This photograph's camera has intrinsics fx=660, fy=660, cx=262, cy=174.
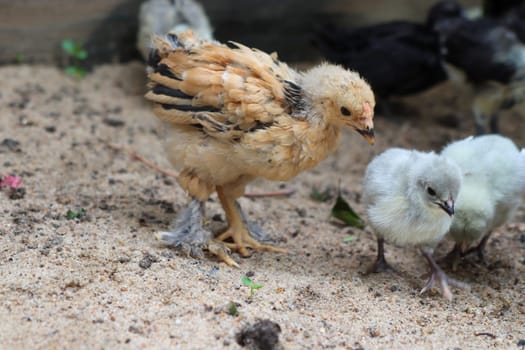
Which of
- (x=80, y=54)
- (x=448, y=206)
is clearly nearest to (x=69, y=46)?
(x=80, y=54)

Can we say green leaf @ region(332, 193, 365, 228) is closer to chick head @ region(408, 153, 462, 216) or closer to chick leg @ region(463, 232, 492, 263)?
chick leg @ region(463, 232, 492, 263)

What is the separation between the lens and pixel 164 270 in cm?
338

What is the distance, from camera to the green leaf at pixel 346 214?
4.58m

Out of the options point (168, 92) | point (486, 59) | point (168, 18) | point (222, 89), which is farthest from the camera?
point (168, 18)

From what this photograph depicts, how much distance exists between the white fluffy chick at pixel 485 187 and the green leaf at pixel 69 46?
3.80 metres

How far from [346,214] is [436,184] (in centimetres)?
130

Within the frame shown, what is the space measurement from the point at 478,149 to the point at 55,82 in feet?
12.7

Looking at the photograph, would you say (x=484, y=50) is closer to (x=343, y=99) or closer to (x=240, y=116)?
(x=343, y=99)

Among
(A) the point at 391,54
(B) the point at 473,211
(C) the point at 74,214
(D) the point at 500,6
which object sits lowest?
(C) the point at 74,214

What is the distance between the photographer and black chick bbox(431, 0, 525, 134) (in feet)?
19.4

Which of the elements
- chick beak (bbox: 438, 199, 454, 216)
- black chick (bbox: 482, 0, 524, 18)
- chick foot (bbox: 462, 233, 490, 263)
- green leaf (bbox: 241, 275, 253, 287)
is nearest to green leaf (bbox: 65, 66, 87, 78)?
green leaf (bbox: 241, 275, 253, 287)

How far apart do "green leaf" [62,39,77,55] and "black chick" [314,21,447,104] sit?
2.44 meters

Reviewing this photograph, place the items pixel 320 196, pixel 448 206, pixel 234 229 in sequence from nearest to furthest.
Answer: pixel 448 206
pixel 234 229
pixel 320 196

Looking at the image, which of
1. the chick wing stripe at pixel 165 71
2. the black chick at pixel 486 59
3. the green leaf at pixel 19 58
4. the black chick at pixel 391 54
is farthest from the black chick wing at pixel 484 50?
the green leaf at pixel 19 58
